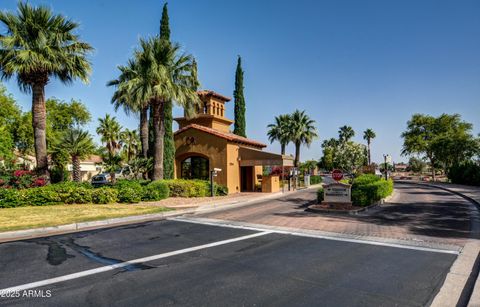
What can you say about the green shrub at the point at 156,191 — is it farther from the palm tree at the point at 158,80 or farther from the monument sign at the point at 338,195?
the monument sign at the point at 338,195

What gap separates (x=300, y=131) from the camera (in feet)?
152

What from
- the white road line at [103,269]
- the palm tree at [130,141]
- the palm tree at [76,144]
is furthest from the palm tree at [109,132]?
the white road line at [103,269]

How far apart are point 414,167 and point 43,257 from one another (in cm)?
9705

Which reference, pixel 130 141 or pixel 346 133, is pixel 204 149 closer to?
pixel 130 141

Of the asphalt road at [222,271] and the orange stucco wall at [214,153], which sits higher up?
the orange stucco wall at [214,153]

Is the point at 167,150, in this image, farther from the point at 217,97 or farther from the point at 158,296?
the point at 158,296

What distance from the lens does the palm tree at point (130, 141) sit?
4167 centimetres

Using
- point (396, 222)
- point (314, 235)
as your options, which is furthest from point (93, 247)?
point (396, 222)

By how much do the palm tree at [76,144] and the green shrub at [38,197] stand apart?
8561mm

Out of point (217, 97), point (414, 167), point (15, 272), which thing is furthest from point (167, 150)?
point (414, 167)

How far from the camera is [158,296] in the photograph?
4871mm

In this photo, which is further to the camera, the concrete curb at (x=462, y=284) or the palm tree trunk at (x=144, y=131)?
the palm tree trunk at (x=144, y=131)

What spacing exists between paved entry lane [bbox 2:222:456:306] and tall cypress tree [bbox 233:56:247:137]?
29939 mm

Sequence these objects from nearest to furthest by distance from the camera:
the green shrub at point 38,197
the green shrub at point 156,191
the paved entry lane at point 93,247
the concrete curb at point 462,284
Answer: the concrete curb at point 462,284
the paved entry lane at point 93,247
the green shrub at point 38,197
the green shrub at point 156,191
